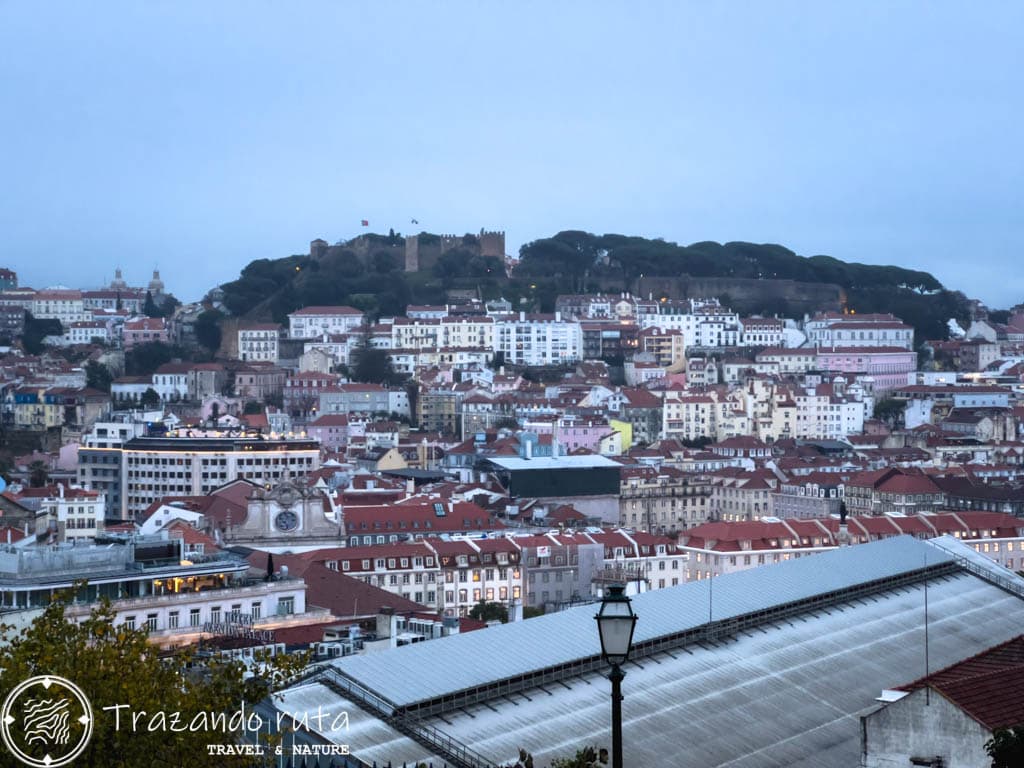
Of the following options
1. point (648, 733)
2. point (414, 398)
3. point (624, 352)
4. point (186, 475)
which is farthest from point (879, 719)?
point (624, 352)

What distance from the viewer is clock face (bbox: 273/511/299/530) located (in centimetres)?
4647

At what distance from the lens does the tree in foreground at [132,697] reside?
40.0 ft

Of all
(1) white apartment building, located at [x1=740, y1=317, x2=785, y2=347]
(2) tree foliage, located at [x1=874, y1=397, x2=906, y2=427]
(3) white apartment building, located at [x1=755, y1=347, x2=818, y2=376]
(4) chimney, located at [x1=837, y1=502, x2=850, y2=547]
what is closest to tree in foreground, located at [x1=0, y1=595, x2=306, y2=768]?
(4) chimney, located at [x1=837, y1=502, x2=850, y2=547]

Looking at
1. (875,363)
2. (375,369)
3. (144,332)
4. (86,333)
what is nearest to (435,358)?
(375,369)

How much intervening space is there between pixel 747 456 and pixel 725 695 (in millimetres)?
57055

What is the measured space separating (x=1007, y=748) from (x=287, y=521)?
3218cm

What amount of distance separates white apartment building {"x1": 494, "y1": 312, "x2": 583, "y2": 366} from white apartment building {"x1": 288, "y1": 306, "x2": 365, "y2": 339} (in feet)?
29.5

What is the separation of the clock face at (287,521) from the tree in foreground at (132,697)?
3327 centimetres

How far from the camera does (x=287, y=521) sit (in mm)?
46688

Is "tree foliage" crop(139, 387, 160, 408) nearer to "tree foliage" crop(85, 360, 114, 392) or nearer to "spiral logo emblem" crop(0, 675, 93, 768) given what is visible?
"tree foliage" crop(85, 360, 114, 392)

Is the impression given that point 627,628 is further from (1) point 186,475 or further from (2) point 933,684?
(1) point 186,475

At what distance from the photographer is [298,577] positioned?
35188 millimetres

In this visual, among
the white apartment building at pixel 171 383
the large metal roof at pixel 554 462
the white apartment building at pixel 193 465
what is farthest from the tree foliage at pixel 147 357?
the large metal roof at pixel 554 462

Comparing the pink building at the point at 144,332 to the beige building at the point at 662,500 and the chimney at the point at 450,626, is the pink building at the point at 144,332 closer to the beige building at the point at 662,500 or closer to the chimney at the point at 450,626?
the beige building at the point at 662,500
